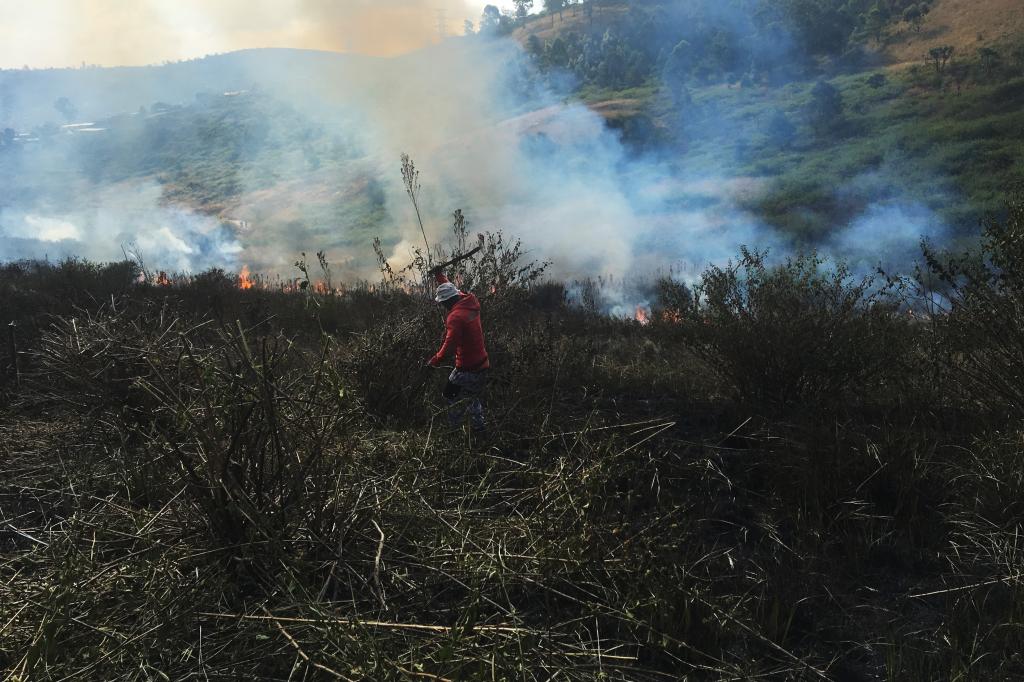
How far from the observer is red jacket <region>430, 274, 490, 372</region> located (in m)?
5.29

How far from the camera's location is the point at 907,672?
7.84ft

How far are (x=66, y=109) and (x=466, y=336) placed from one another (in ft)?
254

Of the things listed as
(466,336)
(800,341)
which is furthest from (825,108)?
(466,336)

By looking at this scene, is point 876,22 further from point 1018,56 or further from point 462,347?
point 462,347

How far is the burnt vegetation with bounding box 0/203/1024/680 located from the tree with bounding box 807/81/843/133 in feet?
91.8

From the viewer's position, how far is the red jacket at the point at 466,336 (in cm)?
529

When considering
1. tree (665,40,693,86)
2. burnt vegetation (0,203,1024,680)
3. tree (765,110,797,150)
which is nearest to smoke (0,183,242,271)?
burnt vegetation (0,203,1024,680)

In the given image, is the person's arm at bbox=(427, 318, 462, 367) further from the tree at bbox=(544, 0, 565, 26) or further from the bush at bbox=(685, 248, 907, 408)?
the tree at bbox=(544, 0, 565, 26)

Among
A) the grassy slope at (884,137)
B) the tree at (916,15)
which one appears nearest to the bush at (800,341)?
the grassy slope at (884,137)

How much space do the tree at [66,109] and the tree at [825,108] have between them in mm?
66567

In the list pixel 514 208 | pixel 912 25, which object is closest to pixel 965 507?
pixel 514 208

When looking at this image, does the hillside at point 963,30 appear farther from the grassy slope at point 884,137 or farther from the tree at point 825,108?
the tree at point 825,108

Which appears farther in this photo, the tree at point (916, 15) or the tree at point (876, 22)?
the tree at point (876, 22)

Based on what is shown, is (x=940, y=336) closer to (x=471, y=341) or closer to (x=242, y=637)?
(x=471, y=341)
